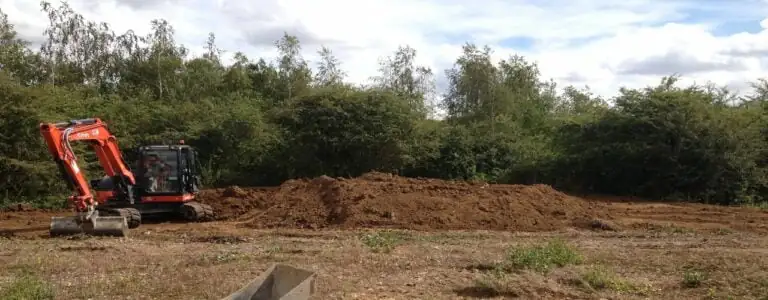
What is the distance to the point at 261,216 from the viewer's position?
17.7 meters

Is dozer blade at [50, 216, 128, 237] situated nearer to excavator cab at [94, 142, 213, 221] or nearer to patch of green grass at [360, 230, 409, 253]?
excavator cab at [94, 142, 213, 221]

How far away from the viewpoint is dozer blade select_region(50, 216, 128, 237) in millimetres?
14453

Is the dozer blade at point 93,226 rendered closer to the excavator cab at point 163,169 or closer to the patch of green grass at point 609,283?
the excavator cab at point 163,169

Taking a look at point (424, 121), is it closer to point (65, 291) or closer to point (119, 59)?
point (119, 59)

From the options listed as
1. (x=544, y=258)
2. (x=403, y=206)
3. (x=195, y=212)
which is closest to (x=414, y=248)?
(x=544, y=258)

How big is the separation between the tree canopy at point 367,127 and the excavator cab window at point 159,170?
5.96 meters

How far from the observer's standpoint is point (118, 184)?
1662 centimetres

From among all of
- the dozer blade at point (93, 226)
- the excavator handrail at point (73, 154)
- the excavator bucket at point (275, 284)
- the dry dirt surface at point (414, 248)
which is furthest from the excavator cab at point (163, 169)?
the excavator bucket at point (275, 284)

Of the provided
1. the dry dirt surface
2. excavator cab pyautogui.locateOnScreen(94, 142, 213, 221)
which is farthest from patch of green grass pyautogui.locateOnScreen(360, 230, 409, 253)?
excavator cab pyautogui.locateOnScreen(94, 142, 213, 221)

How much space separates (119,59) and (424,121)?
1764 cm

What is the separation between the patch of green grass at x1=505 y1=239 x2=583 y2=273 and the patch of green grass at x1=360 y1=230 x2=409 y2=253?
2166 mm

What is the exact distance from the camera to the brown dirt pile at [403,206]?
653 inches

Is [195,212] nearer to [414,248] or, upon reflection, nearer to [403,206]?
[403,206]

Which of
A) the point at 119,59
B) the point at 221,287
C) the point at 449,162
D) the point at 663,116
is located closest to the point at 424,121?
the point at 449,162
